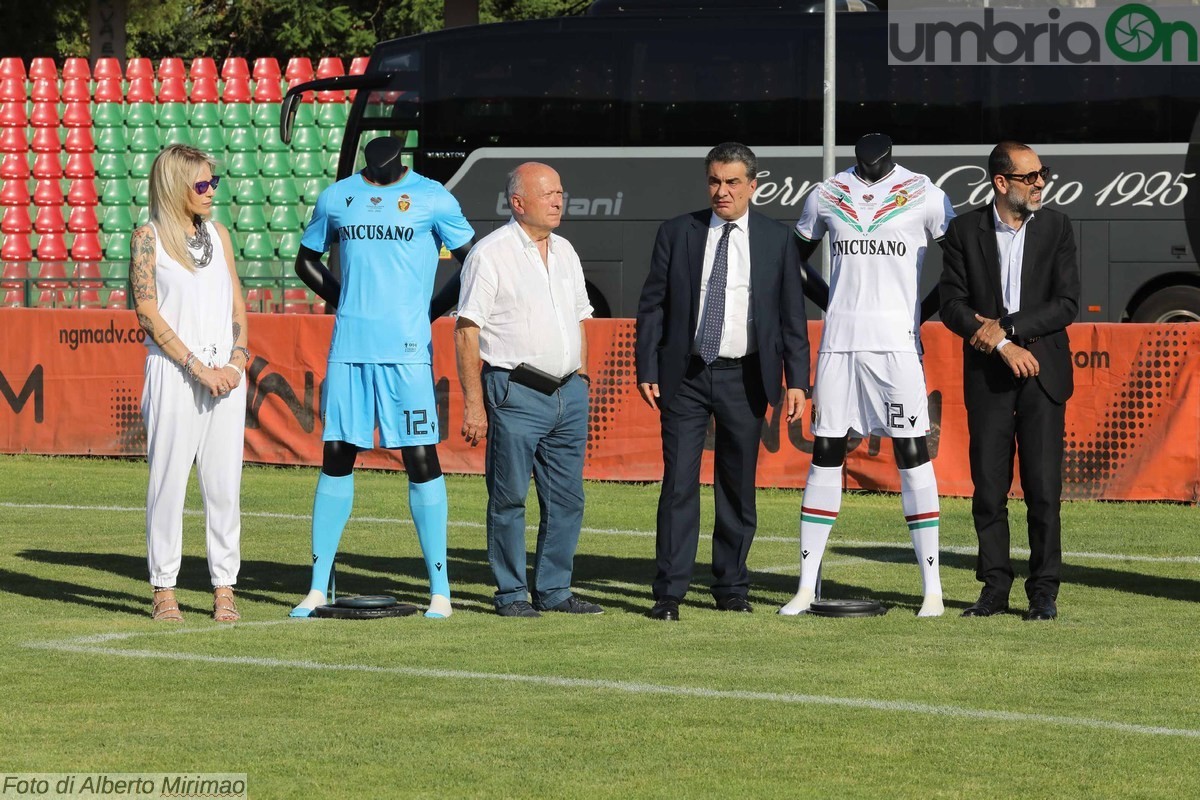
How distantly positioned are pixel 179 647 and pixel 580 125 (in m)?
15.9

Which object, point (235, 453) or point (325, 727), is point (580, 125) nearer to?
point (235, 453)

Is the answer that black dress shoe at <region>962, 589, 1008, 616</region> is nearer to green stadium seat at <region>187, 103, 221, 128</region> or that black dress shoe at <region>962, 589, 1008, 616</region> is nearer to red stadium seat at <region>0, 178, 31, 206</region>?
green stadium seat at <region>187, 103, 221, 128</region>

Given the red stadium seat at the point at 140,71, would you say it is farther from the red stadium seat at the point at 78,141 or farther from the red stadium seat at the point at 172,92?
the red stadium seat at the point at 78,141

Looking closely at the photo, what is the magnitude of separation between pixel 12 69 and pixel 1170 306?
18.7 metres

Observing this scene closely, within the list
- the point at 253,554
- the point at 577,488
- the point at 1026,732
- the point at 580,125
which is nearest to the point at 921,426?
the point at 577,488

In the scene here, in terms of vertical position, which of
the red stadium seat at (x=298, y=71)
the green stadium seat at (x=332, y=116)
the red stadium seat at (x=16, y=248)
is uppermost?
the red stadium seat at (x=298, y=71)

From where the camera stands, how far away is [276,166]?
31.1 m

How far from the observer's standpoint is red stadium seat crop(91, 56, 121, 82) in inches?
1267

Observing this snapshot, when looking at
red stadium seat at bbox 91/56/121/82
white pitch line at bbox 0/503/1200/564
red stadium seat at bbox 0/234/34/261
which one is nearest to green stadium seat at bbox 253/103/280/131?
red stadium seat at bbox 91/56/121/82

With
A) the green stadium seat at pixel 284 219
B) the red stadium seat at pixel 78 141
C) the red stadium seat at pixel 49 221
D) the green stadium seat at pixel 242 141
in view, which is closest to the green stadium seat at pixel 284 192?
the green stadium seat at pixel 284 219

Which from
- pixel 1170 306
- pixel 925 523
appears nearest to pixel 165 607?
pixel 925 523

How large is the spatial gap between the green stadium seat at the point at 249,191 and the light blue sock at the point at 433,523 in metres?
22.2

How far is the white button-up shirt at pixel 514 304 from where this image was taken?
9102 mm

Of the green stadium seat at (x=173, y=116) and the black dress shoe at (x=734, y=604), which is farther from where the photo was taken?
the green stadium seat at (x=173, y=116)
